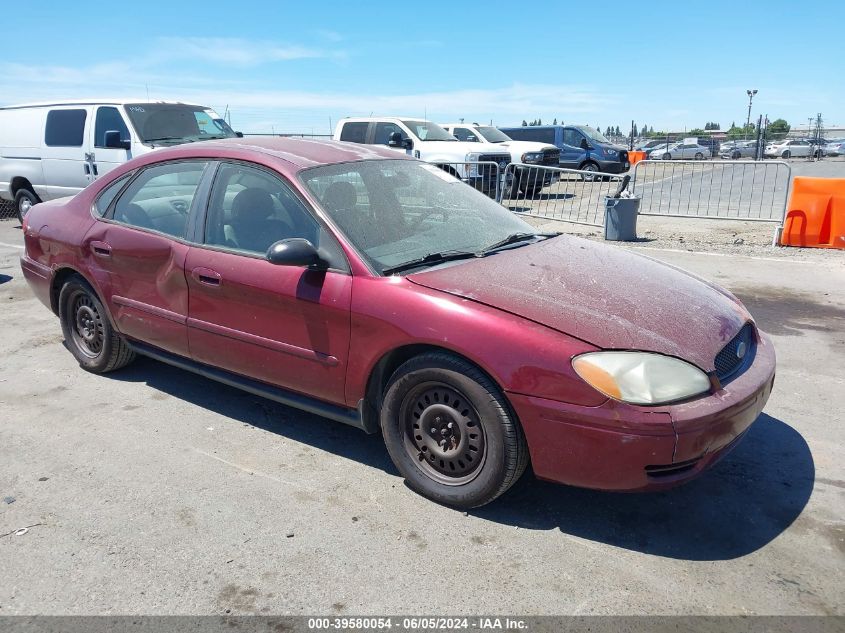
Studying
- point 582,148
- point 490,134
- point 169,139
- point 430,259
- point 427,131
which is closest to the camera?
point 430,259

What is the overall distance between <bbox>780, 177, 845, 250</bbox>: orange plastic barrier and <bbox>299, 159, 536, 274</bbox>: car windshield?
6.86 metres

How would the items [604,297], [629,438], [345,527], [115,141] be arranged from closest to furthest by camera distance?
[629,438]
[345,527]
[604,297]
[115,141]

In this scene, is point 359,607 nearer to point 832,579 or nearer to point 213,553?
point 213,553

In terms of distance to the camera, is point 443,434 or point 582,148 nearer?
point 443,434

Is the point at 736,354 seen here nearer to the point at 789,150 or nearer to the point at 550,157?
the point at 550,157

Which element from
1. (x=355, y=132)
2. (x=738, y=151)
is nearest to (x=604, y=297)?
(x=355, y=132)

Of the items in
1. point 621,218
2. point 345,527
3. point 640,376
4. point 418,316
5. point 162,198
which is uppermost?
point 162,198

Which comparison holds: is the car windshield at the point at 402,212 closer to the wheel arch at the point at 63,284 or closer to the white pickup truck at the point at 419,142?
the wheel arch at the point at 63,284

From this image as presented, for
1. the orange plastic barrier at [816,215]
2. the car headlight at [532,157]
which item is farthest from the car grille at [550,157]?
the orange plastic barrier at [816,215]

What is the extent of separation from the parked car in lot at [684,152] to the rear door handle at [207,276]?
151ft

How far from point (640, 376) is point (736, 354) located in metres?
0.72

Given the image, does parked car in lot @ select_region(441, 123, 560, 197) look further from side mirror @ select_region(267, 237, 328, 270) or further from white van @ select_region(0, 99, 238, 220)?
side mirror @ select_region(267, 237, 328, 270)

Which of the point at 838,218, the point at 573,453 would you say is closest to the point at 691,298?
the point at 573,453

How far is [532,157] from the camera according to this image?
58.7ft
